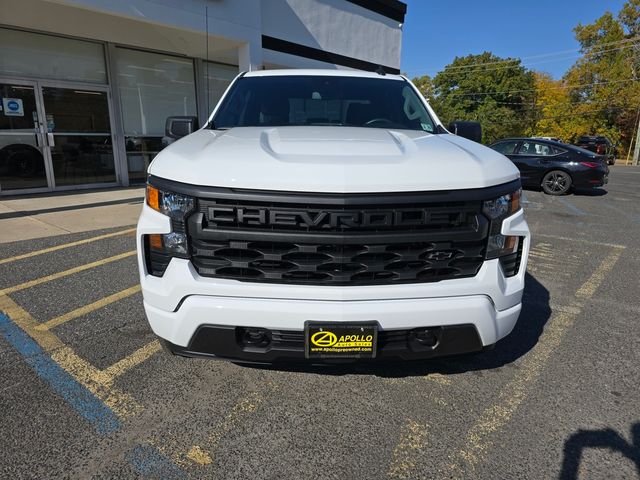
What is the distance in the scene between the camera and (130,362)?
2680 mm

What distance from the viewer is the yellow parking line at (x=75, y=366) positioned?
2287mm

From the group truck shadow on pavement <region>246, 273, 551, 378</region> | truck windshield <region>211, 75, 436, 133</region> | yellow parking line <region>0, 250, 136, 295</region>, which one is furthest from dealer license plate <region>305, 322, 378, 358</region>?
yellow parking line <region>0, 250, 136, 295</region>

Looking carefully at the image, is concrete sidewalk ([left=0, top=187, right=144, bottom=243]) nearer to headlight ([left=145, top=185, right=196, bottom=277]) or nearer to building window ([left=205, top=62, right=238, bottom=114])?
building window ([left=205, top=62, right=238, bottom=114])

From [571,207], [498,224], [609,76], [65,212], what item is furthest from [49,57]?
[609,76]

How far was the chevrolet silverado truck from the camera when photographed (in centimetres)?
188

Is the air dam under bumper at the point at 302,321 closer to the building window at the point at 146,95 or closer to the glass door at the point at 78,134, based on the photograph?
the glass door at the point at 78,134

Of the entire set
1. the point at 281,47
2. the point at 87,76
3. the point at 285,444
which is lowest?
the point at 285,444

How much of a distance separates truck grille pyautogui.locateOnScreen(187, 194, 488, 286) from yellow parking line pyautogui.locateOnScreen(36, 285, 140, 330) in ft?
6.44

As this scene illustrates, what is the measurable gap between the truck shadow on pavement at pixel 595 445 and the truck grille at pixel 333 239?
103cm

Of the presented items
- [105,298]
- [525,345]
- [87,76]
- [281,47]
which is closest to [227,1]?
[281,47]

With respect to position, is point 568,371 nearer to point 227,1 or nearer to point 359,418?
point 359,418

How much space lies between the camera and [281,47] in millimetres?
11195

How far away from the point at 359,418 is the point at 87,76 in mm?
10273

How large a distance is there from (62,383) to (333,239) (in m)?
1.91
